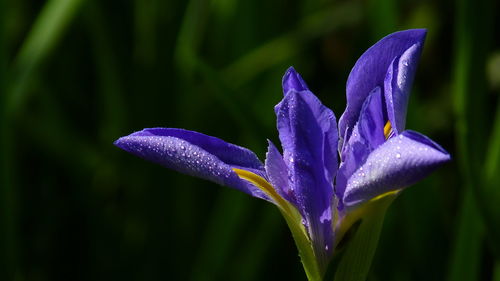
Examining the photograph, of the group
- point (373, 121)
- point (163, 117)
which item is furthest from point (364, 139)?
point (163, 117)

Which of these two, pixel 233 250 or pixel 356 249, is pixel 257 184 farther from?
pixel 233 250

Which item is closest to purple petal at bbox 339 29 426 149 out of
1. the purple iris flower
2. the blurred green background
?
the purple iris flower

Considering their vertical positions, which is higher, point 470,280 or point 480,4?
point 480,4

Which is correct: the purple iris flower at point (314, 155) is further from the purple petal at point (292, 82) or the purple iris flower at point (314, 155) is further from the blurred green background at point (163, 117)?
the blurred green background at point (163, 117)

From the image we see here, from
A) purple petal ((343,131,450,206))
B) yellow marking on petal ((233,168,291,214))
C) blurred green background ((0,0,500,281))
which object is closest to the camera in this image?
purple petal ((343,131,450,206))

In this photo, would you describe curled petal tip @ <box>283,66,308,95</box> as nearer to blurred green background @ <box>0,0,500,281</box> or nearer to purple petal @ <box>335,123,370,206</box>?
purple petal @ <box>335,123,370,206</box>

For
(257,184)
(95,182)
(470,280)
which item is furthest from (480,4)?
(95,182)
